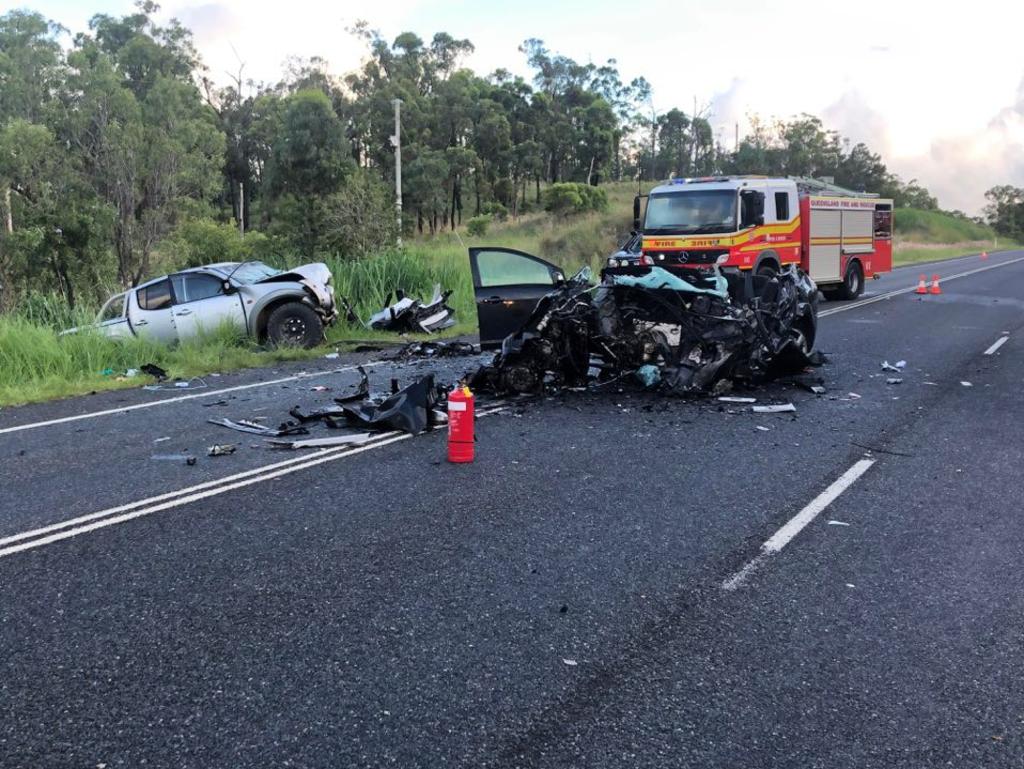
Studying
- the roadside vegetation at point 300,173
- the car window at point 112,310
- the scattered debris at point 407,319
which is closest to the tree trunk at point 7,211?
the roadside vegetation at point 300,173

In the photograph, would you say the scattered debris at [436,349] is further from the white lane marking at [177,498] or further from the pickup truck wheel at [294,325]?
the white lane marking at [177,498]

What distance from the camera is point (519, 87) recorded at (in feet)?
229

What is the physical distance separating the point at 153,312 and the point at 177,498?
779 centimetres

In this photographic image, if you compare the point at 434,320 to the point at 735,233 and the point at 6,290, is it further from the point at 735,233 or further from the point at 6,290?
the point at 6,290

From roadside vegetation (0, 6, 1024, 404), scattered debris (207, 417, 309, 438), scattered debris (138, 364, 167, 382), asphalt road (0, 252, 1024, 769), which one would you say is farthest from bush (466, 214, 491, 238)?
asphalt road (0, 252, 1024, 769)

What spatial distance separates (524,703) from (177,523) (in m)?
2.93

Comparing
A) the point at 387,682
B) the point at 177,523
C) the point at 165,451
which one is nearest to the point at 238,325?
the point at 165,451

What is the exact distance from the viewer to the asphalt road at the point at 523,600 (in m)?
2.99

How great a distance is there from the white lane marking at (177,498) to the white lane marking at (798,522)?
344 centimetres

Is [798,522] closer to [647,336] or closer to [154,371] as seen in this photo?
[647,336]

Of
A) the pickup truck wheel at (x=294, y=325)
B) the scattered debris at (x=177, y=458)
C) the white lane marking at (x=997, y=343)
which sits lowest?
the white lane marking at (x=997, y=343)

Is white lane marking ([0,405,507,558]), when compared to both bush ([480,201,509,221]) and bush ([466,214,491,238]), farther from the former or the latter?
bush ([480,201,509,221])

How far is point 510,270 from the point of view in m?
10.5

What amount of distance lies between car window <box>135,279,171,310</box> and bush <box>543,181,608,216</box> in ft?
140
